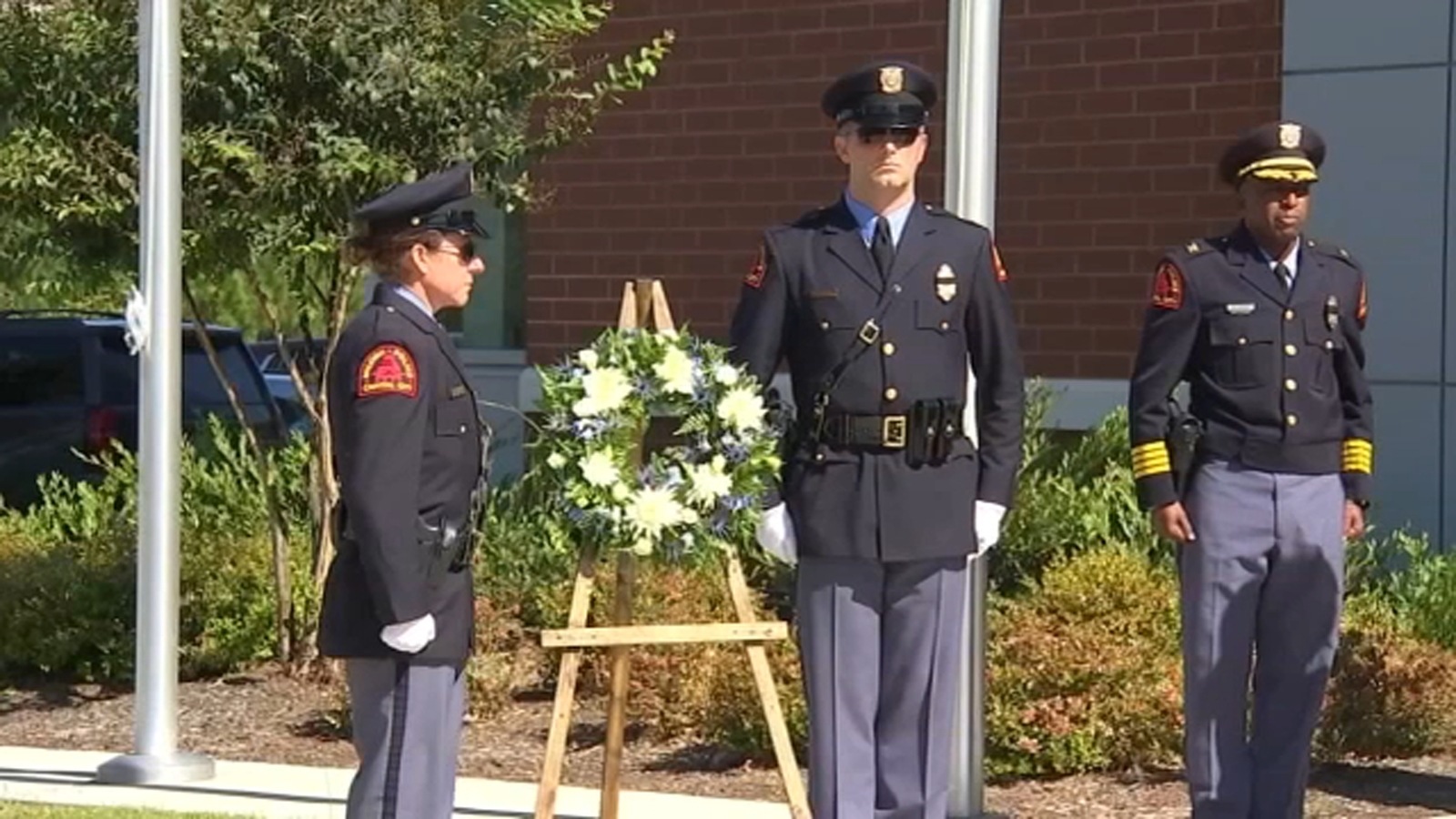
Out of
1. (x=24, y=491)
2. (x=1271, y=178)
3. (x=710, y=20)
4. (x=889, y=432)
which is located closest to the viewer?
(x=889, y=432)

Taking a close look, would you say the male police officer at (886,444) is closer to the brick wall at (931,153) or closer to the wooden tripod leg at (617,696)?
the wooden tripod leg at (617,696)

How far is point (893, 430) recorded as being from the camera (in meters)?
6.30

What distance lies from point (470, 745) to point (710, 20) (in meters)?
4.94

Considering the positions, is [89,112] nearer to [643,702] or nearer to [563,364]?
[643,702]

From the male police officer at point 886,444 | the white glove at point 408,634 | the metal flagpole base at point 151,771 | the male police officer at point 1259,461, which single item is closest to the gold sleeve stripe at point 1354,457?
the male police officer at point 1259,461

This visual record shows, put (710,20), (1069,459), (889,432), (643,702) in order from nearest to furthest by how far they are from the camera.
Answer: (889,432)
(643,702)
(1069,459)
(710,20)

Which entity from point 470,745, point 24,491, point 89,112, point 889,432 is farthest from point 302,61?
point 24,491

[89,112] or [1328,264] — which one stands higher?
[89,112]

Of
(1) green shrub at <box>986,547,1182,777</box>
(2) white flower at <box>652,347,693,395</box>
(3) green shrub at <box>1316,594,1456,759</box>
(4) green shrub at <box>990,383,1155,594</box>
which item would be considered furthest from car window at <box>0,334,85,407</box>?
(2) white flower at <box>652,347,693,395</box>

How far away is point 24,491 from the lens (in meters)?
15.4

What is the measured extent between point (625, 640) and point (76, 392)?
9728 mm

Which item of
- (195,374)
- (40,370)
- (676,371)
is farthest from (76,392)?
(676,371)

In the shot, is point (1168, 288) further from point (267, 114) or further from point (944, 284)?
point (267, 114)

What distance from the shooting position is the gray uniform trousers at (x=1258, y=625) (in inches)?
265
